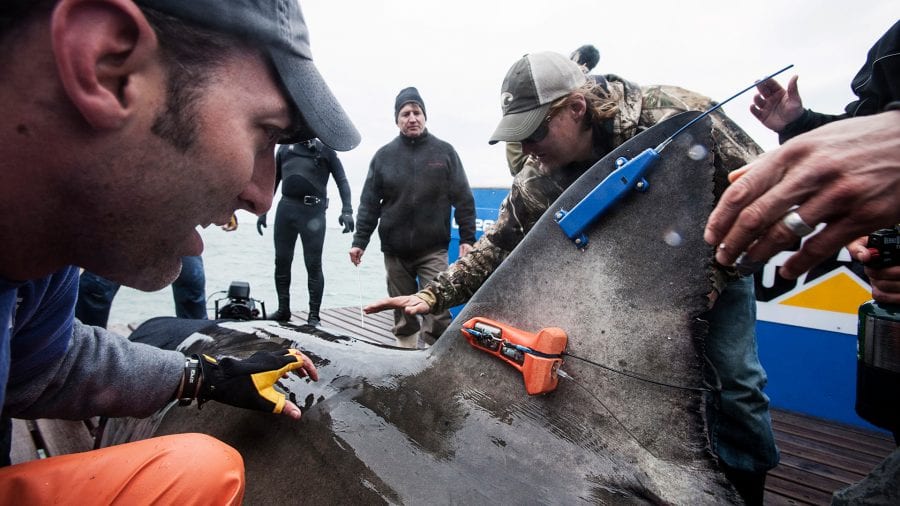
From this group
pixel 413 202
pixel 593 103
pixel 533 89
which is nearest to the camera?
pixel 593 103

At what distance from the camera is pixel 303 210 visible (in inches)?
197

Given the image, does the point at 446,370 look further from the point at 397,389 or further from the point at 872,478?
the point at 872,478

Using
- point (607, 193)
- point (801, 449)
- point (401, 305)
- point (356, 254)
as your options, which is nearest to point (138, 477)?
point (401, 305)

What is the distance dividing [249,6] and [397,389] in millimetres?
944

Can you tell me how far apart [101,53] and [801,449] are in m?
3.85

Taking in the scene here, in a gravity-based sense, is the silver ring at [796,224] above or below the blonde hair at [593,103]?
below

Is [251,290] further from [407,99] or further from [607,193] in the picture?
[607,193]

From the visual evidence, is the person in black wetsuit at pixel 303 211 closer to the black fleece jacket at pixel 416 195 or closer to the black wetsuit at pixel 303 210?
the black wetsuit at pixel 303 210

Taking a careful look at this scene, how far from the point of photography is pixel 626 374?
1004 millimetres

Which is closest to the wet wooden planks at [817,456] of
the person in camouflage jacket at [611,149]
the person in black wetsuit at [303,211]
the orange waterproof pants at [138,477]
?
the person in camouflage jacket at [611,149]

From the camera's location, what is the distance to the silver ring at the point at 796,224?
2.48 ft

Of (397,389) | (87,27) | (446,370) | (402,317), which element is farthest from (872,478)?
(402,317)

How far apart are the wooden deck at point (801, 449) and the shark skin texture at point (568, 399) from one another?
74.8 inches

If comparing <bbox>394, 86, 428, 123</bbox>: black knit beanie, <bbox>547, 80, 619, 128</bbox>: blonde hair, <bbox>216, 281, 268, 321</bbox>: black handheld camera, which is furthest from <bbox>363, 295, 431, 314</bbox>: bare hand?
<bbox>394, 86, 428, 123</bbox>: black knit beanie
